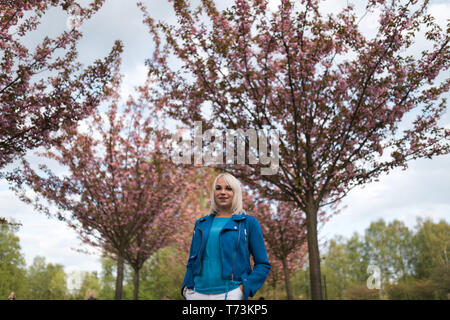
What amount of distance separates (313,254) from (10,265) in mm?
37619

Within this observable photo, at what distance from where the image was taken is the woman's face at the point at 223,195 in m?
2.78

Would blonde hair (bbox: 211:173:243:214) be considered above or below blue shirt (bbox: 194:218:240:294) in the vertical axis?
above

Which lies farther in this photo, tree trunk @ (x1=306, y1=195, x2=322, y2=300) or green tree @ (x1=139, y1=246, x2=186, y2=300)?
green tree @ (x1=139, y1=246, x2=186, y2=300)

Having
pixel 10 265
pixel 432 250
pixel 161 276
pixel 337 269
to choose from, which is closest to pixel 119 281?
pixel 161 276

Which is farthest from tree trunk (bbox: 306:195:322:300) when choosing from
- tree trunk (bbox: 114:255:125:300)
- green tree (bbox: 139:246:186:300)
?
green tree (bbox: 139:246:186:300)

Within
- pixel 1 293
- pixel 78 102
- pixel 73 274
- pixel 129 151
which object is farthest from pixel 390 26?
pixel 73 274

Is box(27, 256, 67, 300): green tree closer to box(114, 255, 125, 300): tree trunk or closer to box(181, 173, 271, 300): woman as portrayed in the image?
box(114, 255, 125, 300): tree trunk

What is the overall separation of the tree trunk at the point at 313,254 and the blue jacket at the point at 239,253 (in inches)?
218

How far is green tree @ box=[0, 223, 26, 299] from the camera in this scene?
33781 mm

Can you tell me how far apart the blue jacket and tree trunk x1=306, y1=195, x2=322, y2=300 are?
18.2ft

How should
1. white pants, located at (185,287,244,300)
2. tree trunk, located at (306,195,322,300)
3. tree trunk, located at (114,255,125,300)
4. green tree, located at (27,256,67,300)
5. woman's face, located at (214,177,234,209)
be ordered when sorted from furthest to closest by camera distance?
green tree, located at (27,256,67,300) < tree trunk, located at (114,255,125,300) < tree trunk, located at (306,195,322,300) < woman's face, located at (214,177,234,209) < white pants, located at (185,287,244,300)

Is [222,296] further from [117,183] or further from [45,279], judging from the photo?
[45,279]

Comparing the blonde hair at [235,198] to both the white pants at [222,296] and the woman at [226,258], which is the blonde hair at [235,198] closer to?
the woman at [226,258]

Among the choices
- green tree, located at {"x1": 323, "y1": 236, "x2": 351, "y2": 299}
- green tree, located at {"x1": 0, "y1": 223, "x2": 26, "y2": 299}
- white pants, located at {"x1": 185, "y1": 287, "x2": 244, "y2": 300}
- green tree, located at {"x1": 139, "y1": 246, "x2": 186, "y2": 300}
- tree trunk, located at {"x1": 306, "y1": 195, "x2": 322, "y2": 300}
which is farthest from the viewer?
green tree, located at {"x1": 323, "y1": 236, "x2": 351, "y2": 299}
